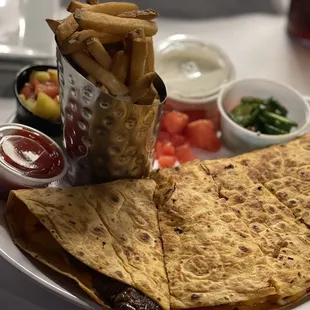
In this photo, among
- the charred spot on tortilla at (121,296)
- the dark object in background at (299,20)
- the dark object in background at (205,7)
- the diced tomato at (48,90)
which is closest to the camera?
the charred spot on tortilla at (121,296)

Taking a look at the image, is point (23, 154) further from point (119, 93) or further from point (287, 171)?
point (287, 171)

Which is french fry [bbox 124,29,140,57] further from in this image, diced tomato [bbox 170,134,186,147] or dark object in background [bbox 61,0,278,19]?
dark object in background [bbox 61,0,278,19]

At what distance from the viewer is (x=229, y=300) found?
7.95ft

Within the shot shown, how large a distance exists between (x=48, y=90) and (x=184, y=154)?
0.76 metres

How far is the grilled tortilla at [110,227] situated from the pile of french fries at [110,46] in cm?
41

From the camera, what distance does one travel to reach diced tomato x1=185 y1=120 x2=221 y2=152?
3504 millimetres

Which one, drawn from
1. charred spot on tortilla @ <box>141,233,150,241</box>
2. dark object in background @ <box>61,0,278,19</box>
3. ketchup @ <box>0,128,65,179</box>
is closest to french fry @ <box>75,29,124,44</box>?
ketchup @ <box>0,128,65,179</box>

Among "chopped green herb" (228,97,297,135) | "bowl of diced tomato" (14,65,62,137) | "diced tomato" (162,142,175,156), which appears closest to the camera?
"bowl of diced tomato" (14,65,62,137)

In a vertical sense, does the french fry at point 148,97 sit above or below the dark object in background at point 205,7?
above

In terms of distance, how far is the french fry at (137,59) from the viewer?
102 inches

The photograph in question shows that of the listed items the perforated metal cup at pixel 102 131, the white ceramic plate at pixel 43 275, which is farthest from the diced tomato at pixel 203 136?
the white ceramic plate at pixel 43 275

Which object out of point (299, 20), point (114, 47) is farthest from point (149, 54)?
point (299, 20)

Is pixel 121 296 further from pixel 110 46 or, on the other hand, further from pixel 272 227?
pixel 110 46

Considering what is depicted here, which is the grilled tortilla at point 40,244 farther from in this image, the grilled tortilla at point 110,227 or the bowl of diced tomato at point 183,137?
the bowl of diced tomato at point 183,137
